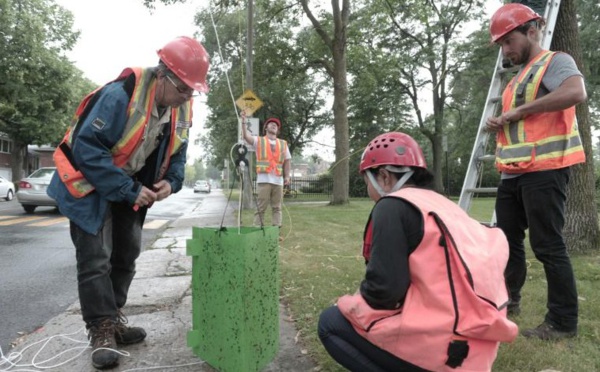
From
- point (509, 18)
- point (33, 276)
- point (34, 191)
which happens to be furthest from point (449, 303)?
point (34, 191)

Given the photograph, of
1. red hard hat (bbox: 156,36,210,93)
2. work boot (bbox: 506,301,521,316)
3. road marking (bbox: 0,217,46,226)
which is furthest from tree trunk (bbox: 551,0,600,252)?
road marking (bbox: 0,217,46,226)

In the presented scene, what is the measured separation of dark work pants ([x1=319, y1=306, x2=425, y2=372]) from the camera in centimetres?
173

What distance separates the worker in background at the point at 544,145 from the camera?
2.58 meters

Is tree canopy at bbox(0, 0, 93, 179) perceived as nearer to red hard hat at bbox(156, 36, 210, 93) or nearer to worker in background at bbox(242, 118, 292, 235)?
worker in background at bbox(242, 118, 292, 235)

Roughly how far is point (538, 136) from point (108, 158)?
8.17 ft

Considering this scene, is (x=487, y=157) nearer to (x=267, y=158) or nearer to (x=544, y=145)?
(x=544, y=145)

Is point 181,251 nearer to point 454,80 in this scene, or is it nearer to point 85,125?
point 85,125

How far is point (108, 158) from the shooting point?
2.41m

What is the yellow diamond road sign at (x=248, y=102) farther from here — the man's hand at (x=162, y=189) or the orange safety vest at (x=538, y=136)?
the orange safety vest at (x=538, y=136)

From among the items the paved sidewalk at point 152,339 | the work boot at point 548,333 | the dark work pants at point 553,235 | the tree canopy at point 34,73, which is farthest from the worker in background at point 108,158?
the tree canopy at point 34,73

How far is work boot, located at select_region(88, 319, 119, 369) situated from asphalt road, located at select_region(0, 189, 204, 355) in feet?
2.27

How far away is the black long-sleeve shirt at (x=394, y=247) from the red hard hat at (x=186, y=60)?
1435 millimetres

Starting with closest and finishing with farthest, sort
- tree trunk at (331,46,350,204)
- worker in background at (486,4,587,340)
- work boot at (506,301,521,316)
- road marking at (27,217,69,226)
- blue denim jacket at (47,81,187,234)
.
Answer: blue denim jacket at (47,81,187,234) → worker in background at (486,4,587,340) → work boot at (506,301,521,316) → road marking at (27,217,69,226) → tree trunk at (331,46,350,204)

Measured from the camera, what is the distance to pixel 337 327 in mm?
1898
